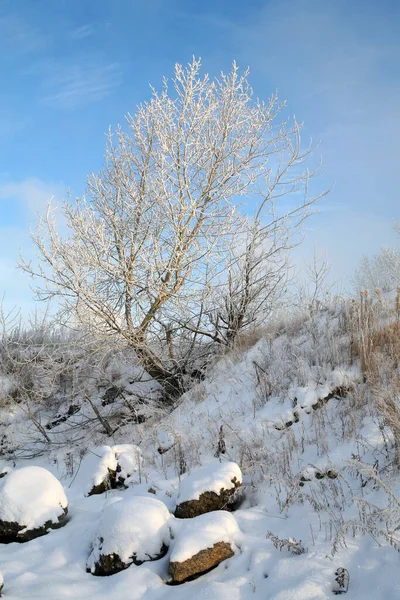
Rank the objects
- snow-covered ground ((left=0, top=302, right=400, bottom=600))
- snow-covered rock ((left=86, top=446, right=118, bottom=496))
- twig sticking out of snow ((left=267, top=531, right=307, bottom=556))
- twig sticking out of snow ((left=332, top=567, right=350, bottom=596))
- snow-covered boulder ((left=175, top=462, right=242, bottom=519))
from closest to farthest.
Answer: twig sticking out of snow ((left=332, top=567, right=350, bottom=596))
snow-covered ground ((left=0, top=302, right=400, bottom=600))
twig sticking out of snow ((left=267, top=531, right=307, bottom=556))
snow-covered boulder ((left=175, top=462, right=242, bottom=519))
snow-covered rock ((left=86, top=446, right=118, bottom=496))

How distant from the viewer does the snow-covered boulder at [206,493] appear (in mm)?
3799

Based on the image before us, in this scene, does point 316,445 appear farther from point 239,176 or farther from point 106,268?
point 239,176

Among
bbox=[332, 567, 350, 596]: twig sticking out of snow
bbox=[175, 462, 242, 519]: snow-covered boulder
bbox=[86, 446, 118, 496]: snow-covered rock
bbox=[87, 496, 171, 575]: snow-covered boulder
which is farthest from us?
bbox=[86, 446, 118, 496]: snow-covered rock

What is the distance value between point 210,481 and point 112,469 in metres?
1.50

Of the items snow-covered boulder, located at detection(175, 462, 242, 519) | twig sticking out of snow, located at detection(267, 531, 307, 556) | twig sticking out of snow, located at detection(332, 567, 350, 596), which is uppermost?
snow-covered boulder, located at detection(175, 462, 242, 519)

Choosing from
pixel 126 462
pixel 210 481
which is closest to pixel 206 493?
pixel 210 481

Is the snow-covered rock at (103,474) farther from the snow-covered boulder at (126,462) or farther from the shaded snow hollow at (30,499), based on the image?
the shaded snow hollow at (30,499)

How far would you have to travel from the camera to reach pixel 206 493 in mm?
3822

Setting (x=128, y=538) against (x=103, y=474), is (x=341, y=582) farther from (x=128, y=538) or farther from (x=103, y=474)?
(x=103, y=474)

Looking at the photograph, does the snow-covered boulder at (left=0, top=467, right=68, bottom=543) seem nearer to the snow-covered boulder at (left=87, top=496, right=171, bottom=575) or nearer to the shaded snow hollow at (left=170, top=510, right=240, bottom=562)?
the snow-covered boulder at (left=87, top=496, right=171, bottom=575)

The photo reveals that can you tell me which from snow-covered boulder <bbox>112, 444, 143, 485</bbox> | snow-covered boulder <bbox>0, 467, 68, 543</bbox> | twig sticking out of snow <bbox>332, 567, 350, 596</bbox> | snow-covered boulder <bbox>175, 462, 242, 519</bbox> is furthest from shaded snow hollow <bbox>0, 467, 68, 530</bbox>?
twig sticking out of snow <bbox>332, 567, 350, 596</bbox>

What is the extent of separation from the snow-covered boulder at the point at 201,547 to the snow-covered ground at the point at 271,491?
0.05 meters

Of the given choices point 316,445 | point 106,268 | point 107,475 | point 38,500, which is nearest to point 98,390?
point 106,268

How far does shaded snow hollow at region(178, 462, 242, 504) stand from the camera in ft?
12.6
